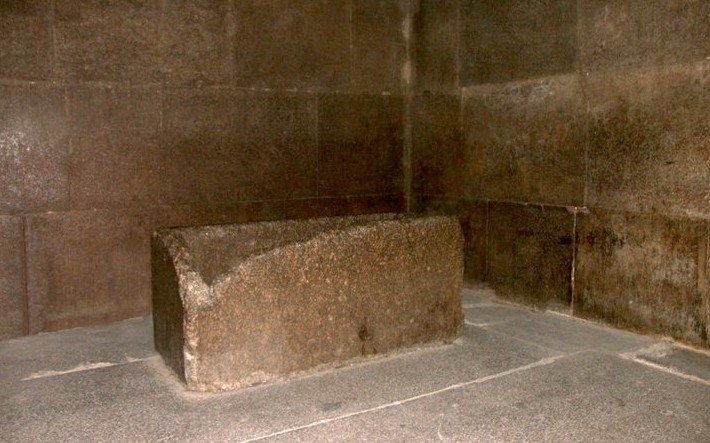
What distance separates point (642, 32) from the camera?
4.36 meters

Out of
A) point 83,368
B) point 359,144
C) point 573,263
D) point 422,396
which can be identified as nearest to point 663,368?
point 573,263

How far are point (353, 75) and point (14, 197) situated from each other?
3.15 m

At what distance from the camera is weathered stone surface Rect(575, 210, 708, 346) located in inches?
163

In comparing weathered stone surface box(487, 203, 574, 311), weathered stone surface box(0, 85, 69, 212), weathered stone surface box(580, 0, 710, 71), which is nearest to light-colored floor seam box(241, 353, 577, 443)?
weathered stone surface box(487, 203, 574, 311)

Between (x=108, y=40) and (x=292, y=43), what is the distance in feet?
5.23

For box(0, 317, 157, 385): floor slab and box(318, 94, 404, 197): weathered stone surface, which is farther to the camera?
box(318, 94, 404, 197): weathered stone surface

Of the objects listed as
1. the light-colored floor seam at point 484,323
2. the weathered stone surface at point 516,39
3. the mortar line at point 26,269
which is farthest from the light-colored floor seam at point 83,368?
the weathered stone surface at point 516,39

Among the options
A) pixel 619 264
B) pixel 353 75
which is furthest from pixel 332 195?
pixel 619 264

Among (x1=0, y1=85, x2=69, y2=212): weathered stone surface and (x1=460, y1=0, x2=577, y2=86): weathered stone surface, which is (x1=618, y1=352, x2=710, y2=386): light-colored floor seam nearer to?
(x1=460, y1=0, x2=577, y2=86): weathered stone surface

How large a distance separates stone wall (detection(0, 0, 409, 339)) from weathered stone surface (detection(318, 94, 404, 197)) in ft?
0.05

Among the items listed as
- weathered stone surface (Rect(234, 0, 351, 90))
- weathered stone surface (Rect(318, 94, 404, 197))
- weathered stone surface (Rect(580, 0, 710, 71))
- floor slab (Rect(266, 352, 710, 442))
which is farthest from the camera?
weathered stone surface (Rect(318, 94, 404, 197))

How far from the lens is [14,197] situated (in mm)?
4512

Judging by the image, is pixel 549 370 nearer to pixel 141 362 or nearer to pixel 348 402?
pixel 348 402

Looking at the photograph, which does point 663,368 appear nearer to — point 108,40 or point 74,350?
point 74,350
